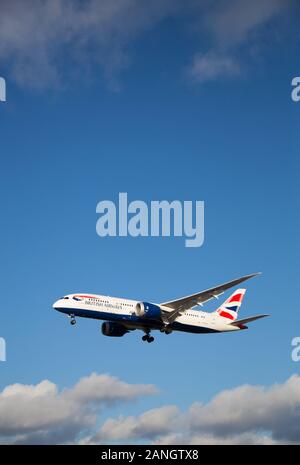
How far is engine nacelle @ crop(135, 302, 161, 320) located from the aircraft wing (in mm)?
1505

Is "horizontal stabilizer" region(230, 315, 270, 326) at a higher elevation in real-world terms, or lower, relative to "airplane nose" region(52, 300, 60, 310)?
lower

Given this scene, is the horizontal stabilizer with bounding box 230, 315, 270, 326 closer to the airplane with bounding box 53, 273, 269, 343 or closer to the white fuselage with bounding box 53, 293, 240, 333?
the airplane with bounding box 53, 273, 269, 343

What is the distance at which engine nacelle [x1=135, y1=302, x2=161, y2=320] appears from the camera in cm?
7594

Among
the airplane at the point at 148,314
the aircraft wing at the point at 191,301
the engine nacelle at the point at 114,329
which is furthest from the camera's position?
the engine nacelle at the point at 114,329

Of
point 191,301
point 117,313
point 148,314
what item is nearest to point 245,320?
point 191,301

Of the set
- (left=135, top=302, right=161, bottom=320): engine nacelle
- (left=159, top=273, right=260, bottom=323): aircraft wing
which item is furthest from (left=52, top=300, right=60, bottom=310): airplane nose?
(left=159, top=273, right=260, bottom=323): aircraft wing

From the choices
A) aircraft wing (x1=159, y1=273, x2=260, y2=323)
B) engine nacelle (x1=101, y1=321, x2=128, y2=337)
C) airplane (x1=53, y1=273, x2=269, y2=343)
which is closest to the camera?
aircraft wing (x1=159, y1=273, x2=260, y2=323)

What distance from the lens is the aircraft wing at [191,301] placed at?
235 feet

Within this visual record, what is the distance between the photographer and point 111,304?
7625 cm

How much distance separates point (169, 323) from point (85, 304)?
934 cm

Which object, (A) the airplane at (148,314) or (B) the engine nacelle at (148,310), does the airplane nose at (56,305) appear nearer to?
(A) the airplane at (148,314)

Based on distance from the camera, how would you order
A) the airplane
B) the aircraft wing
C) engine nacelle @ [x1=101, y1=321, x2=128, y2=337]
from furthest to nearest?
1. engine nacelle @ [x1=101, y1=321, x2=128, y2=337]
2. the airplane
3. the aircraft wing

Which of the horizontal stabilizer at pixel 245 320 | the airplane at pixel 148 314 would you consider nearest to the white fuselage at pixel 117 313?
the airplane at pixel 148 314
